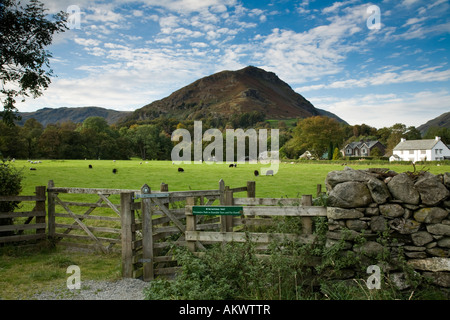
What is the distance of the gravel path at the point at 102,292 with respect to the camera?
616 centimetres

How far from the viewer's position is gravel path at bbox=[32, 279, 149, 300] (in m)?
6.16

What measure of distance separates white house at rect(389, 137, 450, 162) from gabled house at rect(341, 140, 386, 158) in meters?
16.0

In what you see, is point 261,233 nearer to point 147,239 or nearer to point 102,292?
point 147,239

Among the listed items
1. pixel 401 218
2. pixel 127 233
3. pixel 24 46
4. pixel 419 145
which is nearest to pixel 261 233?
pixel 401 218

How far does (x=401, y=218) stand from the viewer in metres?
5.89

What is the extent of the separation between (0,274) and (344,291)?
25.9 feet

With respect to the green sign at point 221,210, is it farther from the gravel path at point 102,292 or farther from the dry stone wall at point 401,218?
the gravel path at point 102,292

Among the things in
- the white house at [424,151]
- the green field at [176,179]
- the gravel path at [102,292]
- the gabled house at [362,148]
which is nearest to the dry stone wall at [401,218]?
the gravel path at [102,292]

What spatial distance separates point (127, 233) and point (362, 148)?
128260mm

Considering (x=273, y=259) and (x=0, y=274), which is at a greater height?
(x=273, y=259)

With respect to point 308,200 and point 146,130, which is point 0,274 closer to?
point 308,200

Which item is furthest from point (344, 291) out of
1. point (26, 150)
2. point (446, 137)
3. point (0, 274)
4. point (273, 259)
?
point (446, 137)

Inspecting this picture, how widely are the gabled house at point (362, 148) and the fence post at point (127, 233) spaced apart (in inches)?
4788
